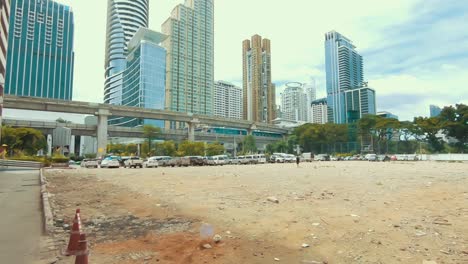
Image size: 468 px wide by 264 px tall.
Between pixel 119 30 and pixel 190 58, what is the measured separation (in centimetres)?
3688

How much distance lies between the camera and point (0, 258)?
16.5ft

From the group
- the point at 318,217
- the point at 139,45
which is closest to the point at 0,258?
the point at 318,217

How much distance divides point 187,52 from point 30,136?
333 ft

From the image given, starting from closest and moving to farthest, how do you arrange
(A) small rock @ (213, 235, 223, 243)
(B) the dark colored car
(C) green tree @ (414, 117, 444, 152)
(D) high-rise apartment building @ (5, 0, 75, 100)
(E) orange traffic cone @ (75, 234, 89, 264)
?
(E) orange traffic cone @ (75, 234, 89, 264) < (A) small rock @ (213, 235, 223, 243) < (B) the dark colored car < (C) green tree @ (414, 117, 444, 152) < (D) high-rise apartment building @ (5, 0, 75, 100)

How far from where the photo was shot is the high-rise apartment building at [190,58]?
135750 millimetres

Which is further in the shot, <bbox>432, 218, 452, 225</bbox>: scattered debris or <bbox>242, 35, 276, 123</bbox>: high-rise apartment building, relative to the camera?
<bbox>242, 35, 276, 123</bbox>: high-rise apartment building

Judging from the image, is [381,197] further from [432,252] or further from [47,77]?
[47,77]

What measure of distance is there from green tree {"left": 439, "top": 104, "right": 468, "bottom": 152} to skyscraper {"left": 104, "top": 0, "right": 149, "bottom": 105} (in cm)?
13100

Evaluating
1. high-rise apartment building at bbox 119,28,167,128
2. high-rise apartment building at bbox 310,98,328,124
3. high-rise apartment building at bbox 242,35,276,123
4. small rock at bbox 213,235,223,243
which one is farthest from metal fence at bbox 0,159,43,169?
high-rise apartment building at bbox 310,98,328,124

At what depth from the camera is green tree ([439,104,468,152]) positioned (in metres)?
69.6

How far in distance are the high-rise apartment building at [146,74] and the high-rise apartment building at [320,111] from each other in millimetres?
103351

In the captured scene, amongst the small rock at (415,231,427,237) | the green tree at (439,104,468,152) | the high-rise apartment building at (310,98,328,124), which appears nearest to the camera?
the small rock at (415,231,427,237)

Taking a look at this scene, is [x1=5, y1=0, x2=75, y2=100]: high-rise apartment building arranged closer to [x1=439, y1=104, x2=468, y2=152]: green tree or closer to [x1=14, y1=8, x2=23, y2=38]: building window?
[x1=14, y1=8, x2=23, y2=38]: building window

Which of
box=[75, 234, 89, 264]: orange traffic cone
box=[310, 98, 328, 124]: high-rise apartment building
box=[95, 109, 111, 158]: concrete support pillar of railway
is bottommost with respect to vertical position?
box=[75, 234, 89, 264]: orange traffic cone
